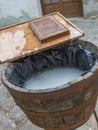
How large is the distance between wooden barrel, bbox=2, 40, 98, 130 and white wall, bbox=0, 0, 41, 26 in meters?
3.63

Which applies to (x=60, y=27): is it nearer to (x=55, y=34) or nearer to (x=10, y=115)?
(x=55, y=34)

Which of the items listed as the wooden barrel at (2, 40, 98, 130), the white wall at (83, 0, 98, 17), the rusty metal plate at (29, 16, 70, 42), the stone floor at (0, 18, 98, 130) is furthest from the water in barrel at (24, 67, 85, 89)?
the white wall at (83, 0, 98, 17)

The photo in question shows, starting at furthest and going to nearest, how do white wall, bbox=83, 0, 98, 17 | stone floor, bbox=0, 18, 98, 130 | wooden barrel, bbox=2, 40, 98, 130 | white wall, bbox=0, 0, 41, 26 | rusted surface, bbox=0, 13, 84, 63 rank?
white wall, bbox=0, 0, 41, 26, white wall, bbox=83, 0, 98, 17, stone floor, bbox=0, 18, 98, 130, rusted surface, bbox=0, 13, 84, 63, wooden barrel, bbox=2, 40, 98, 130

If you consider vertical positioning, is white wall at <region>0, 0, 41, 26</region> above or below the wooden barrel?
below

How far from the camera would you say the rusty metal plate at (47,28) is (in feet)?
9.27

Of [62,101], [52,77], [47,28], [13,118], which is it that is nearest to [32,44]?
[47,28]

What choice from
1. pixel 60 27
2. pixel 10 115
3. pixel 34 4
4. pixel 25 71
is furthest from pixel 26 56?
pixel 34 4

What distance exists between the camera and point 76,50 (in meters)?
3.04

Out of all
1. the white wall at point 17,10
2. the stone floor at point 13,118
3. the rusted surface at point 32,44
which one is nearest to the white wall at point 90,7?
the white wall at point 17,10

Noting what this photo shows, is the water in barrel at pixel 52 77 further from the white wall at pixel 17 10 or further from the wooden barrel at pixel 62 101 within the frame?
the white wall at pixel 17 10

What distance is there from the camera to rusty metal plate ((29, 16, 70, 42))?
282 centimetres

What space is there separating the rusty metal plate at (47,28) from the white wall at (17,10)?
2.96 m

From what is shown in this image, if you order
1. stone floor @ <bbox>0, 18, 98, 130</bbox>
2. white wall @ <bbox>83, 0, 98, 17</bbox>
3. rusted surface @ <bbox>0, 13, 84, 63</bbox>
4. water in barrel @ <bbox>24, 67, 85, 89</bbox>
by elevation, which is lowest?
stone floor @ <bbox>0, 18, 98, 130</bbox>

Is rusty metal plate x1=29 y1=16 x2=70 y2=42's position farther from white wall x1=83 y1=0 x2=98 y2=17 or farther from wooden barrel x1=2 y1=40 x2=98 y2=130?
white wall x1=83 y1=0 x2=98 y2=17
